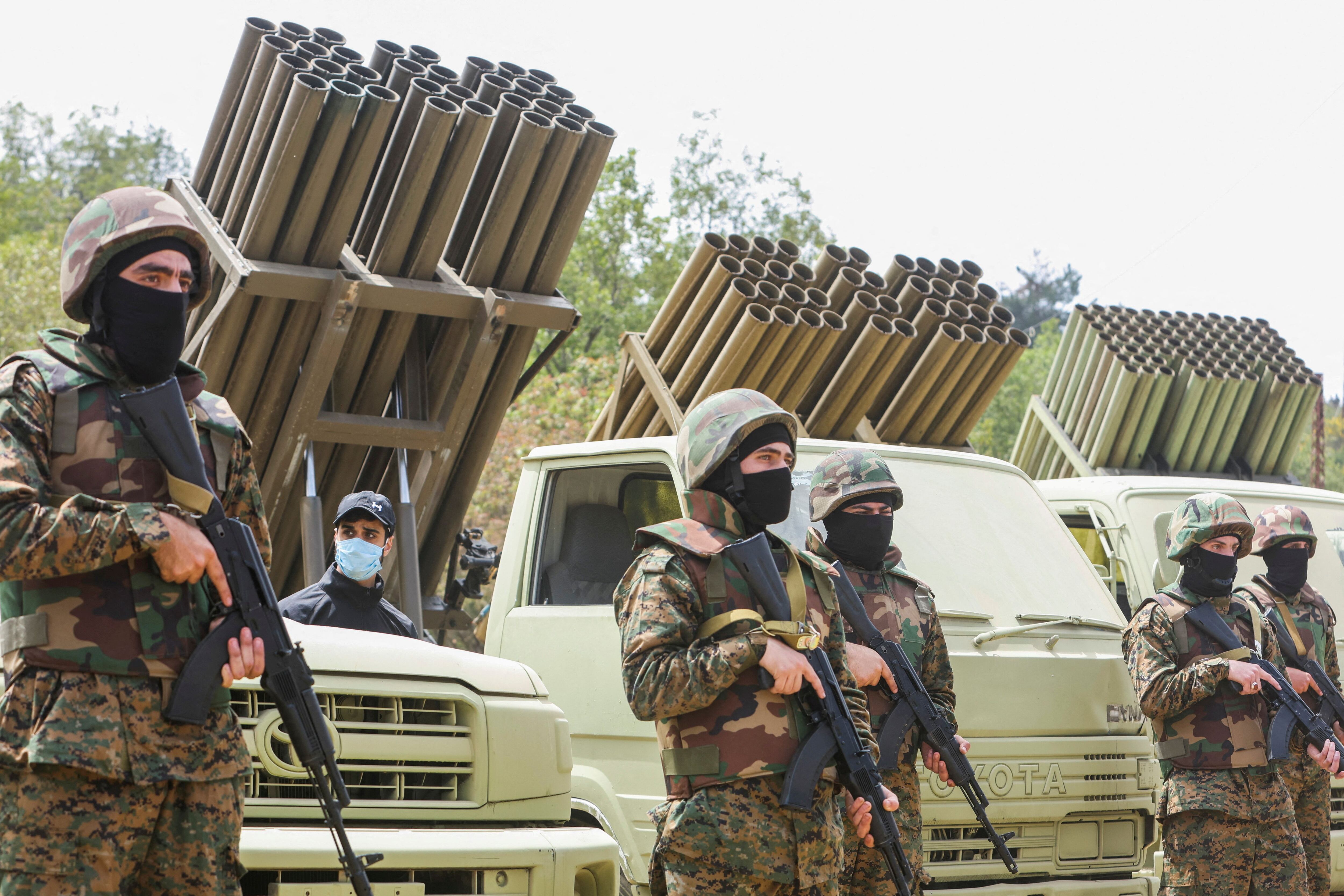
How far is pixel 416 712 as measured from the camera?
419 centimetres

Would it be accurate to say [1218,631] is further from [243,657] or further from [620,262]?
[620,262]

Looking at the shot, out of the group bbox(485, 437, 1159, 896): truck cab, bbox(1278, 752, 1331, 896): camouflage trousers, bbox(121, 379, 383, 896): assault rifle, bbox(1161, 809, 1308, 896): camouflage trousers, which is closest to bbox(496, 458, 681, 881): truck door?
bbox(485, 437, 1159, 896): truck cab

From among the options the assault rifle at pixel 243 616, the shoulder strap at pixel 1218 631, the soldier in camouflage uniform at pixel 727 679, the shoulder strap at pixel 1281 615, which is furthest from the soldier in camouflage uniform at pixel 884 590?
the shoulder strap at pixel 1281 615

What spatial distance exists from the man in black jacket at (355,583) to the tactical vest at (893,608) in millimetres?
1833

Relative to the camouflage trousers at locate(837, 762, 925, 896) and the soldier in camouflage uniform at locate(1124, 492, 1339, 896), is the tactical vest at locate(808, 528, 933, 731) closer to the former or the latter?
the camouflage trousers at locate(837, 762, 925, 896)

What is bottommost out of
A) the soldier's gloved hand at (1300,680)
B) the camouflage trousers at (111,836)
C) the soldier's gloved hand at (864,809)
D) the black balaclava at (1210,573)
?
the camouflage trousers at (111,836)

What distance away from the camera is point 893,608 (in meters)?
4.92

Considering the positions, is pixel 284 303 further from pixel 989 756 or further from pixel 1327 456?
pixel 1327 456

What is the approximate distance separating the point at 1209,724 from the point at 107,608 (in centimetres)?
439

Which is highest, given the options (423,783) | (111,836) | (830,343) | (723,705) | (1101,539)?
(830,343)

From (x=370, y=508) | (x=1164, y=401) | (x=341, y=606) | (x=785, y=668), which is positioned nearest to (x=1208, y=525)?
(x=785, y=668)

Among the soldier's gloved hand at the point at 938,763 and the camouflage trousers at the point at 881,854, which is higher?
the soldier's gloved hand at the point at 938,763

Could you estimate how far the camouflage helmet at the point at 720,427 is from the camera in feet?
12.6

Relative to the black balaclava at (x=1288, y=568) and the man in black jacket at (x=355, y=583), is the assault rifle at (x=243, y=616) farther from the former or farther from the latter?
the black balaclava at (x=1288, y=568)
